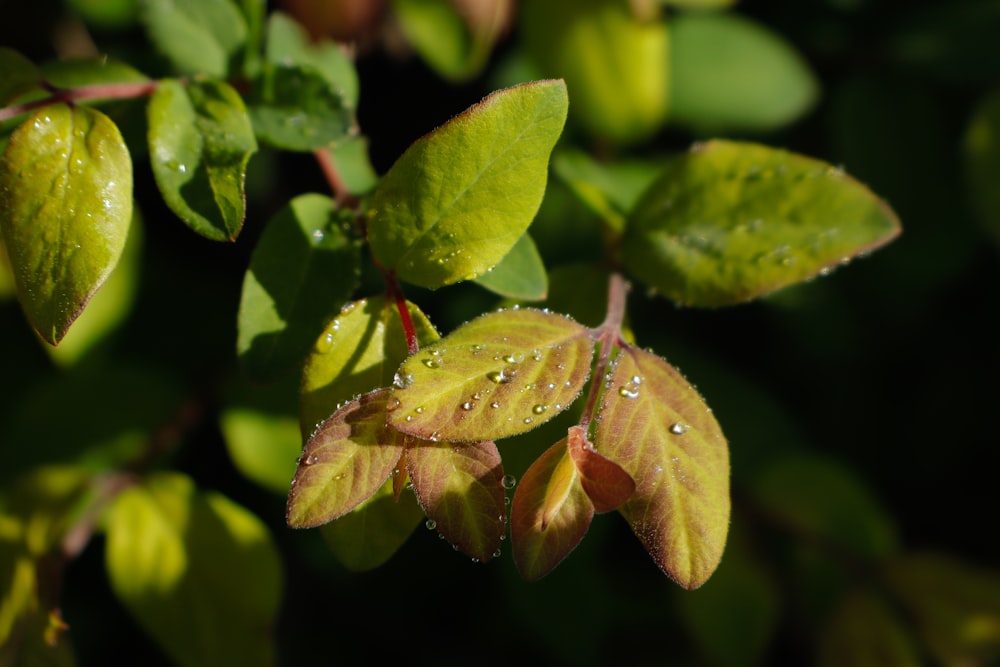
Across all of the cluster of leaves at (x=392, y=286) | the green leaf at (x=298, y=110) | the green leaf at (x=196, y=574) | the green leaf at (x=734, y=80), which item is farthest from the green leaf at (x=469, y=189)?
the green leaf at (x=734, y=80)

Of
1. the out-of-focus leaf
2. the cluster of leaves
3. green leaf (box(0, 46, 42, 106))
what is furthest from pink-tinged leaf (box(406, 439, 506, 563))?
the out-of-focus leaf

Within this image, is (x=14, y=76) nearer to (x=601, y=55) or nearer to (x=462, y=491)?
(x=462, y=491)

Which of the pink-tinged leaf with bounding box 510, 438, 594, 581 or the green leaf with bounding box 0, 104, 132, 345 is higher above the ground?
the green leaf with bounding box 0, 104, 132, 345

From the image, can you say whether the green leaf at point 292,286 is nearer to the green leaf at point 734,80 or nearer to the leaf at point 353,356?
the leaf at point 353,356

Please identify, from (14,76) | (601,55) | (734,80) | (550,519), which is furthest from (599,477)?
(734,80)

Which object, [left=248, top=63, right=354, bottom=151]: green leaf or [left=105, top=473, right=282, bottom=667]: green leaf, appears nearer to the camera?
[left=248, top=63, right=354, bottom=151]: green leaf

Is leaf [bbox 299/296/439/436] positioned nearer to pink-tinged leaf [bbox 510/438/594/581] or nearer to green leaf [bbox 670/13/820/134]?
pink-tinged leaf [bbox 510/438/594/581]
